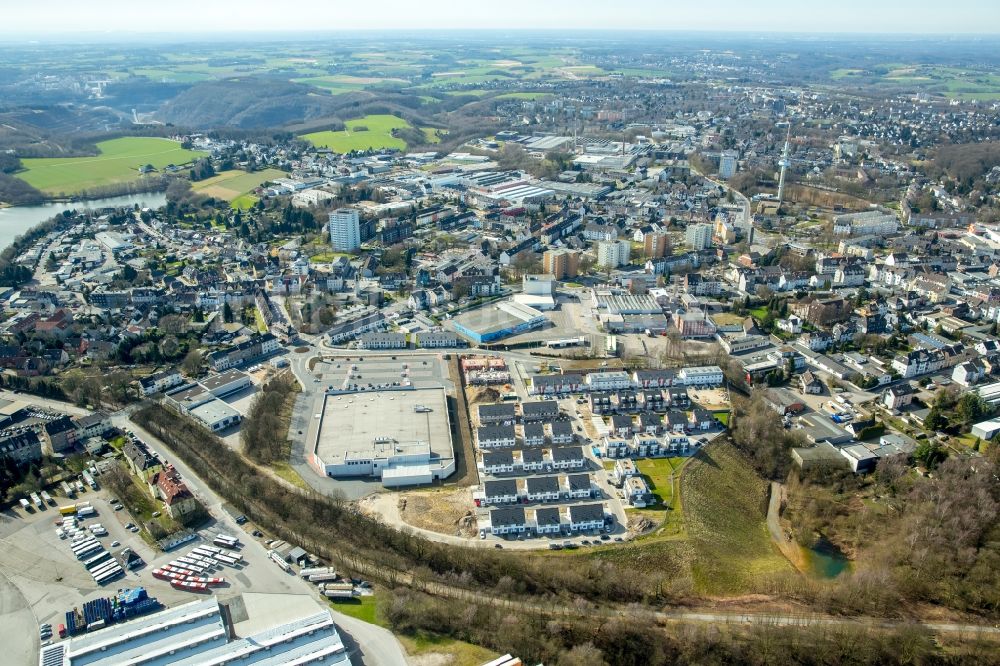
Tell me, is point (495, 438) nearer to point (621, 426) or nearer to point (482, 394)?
point (482, 394)

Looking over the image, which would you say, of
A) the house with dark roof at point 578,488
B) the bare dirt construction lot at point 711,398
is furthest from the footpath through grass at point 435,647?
the bare dirt construction lot at point 711,398

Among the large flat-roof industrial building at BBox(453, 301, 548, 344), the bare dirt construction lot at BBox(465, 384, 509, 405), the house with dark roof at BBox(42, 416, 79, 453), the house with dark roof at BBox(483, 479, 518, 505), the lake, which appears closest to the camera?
the house with dark roof at BBox(483, 479, 518, 505)

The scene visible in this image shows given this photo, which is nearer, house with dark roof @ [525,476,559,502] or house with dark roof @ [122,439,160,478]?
house with dark roof @ [525,476,559,502]

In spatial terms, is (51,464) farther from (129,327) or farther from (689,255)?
(689,255)

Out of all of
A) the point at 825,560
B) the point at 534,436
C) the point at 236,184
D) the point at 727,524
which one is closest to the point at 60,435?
the point at 534,436

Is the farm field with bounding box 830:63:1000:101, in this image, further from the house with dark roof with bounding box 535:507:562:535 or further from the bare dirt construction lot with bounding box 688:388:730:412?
the house with dark roof with bounding box 535:507:562:535

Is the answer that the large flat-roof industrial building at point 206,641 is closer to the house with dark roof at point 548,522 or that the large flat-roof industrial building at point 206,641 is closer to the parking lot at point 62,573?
the parking lot at point 62,573

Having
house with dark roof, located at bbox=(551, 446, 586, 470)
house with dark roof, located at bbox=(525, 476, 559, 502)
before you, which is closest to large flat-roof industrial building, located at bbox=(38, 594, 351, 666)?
house with dark roof, located at bbox=(525, 476, 559, 502)
